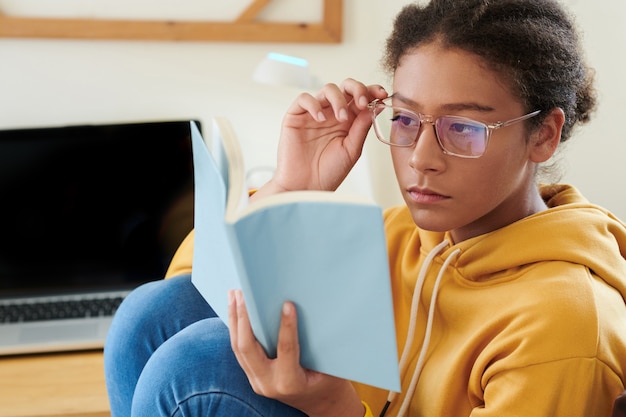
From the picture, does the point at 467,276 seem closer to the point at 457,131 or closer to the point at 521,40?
the point at 457,131

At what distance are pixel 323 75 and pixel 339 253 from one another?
1341 millimetres

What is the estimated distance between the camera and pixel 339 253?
69 centimetres

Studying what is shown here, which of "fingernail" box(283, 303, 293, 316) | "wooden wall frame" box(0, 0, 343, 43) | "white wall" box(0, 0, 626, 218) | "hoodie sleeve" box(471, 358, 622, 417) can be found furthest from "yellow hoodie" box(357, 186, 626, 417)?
"wooden wall frame" box(0, 0, 343, 43)

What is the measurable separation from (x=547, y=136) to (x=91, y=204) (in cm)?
125

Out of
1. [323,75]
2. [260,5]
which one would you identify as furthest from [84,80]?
[323,75]

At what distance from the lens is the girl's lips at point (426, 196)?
3.04 feet

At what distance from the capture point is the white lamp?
1.57m

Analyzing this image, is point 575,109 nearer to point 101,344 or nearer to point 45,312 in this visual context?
point 101,344

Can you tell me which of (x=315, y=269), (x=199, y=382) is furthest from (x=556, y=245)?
(x=199, y=382)

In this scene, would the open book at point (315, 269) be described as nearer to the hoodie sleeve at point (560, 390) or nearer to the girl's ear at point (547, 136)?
the hoodie sleeve at point (560, 390)

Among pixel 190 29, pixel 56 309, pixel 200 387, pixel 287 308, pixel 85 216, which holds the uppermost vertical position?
pixel 190 29

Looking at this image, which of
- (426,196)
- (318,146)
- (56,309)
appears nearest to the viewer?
(426,196)

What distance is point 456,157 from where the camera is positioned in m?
0.91

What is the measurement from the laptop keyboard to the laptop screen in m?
0.04
